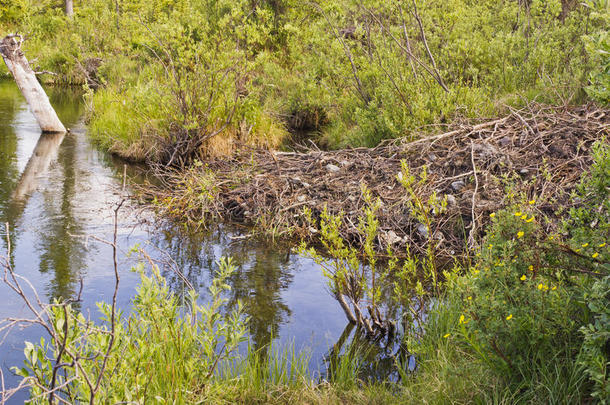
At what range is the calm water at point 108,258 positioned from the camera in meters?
4.66

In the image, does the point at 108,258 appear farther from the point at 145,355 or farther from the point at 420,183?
the point at 145,355

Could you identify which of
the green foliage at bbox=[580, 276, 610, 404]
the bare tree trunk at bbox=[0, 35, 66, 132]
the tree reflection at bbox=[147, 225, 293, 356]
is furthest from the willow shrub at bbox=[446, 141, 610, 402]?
the bare tree trunk at bbox=[0, 35, 66, 132]

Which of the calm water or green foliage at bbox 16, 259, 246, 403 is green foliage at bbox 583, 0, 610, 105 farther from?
the calm water

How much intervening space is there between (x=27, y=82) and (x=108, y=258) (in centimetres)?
744

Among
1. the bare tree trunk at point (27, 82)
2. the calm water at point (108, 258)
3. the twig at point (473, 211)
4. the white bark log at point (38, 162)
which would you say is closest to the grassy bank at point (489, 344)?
the calm water at point (108, 258)

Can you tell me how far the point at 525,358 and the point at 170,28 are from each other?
292 inches

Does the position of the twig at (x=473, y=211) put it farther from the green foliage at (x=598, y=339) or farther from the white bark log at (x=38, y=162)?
the white bark log at (x=38, y=162)

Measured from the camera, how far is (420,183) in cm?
581

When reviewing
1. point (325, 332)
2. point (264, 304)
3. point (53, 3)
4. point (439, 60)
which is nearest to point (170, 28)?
point (439, 60)

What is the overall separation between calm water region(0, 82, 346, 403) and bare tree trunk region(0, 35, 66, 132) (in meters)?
2.73

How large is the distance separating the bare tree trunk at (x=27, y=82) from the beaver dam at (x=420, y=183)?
18.3 feet

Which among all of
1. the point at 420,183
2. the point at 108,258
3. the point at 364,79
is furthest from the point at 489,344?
the point at 364,79

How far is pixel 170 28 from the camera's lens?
8844 mm

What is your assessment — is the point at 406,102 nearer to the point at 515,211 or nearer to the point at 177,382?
the point at 515,211
